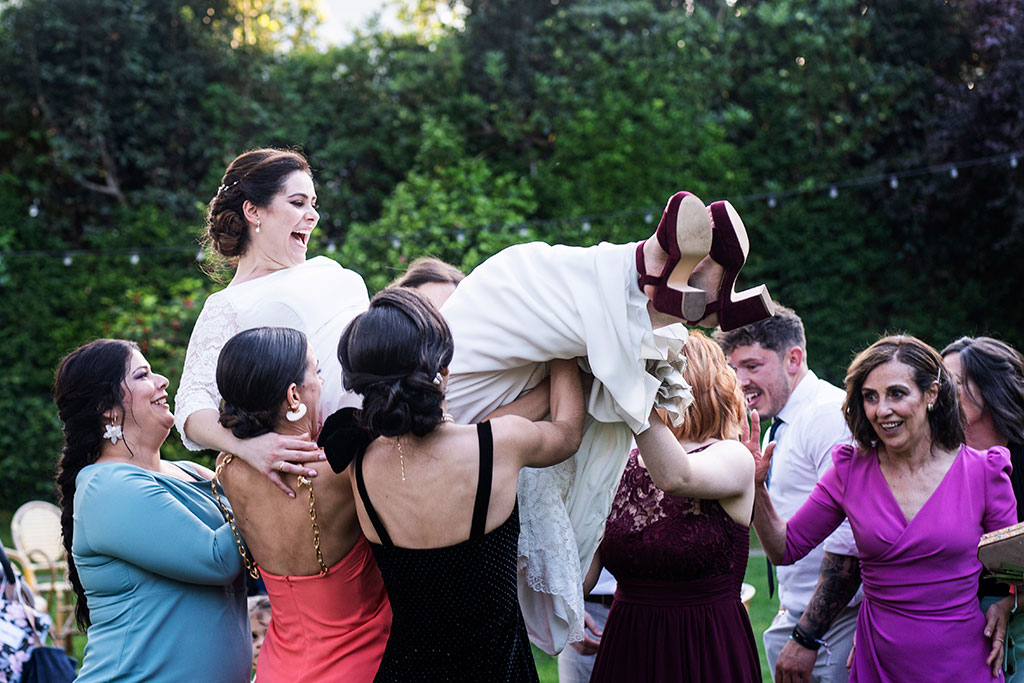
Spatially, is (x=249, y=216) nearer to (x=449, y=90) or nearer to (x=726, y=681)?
(x=726, y=681)

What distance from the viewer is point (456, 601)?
7.62 ft

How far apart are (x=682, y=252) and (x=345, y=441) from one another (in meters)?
0.94

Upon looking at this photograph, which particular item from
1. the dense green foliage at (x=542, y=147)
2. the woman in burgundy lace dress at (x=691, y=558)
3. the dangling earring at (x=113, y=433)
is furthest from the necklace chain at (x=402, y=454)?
the dense green foliage at (x=542, y=147)

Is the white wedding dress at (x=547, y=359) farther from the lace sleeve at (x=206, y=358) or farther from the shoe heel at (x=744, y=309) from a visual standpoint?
the shoe heel at (x=744, y=309)

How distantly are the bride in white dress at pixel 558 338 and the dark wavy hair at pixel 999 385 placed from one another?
4.66 ft

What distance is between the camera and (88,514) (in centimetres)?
272

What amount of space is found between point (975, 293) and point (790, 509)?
8063mm

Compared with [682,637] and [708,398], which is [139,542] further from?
[708,398]

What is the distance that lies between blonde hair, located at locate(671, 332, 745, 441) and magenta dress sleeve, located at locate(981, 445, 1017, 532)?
0.81 metres

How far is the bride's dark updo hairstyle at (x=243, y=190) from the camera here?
10.6ft

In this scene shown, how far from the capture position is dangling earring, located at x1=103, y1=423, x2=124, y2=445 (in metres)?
2.85

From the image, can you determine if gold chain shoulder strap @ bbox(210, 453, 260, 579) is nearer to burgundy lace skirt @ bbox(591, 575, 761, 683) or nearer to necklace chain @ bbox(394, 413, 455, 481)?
necklace chain @ bbox(394, 413, 455, 481)

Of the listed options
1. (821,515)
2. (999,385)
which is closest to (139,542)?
(821,515)

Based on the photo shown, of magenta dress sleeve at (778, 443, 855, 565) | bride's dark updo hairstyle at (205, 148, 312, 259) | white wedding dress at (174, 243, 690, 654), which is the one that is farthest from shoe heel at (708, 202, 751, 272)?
bride's dark updo hairstyle at (205, 148, 312, 259)
